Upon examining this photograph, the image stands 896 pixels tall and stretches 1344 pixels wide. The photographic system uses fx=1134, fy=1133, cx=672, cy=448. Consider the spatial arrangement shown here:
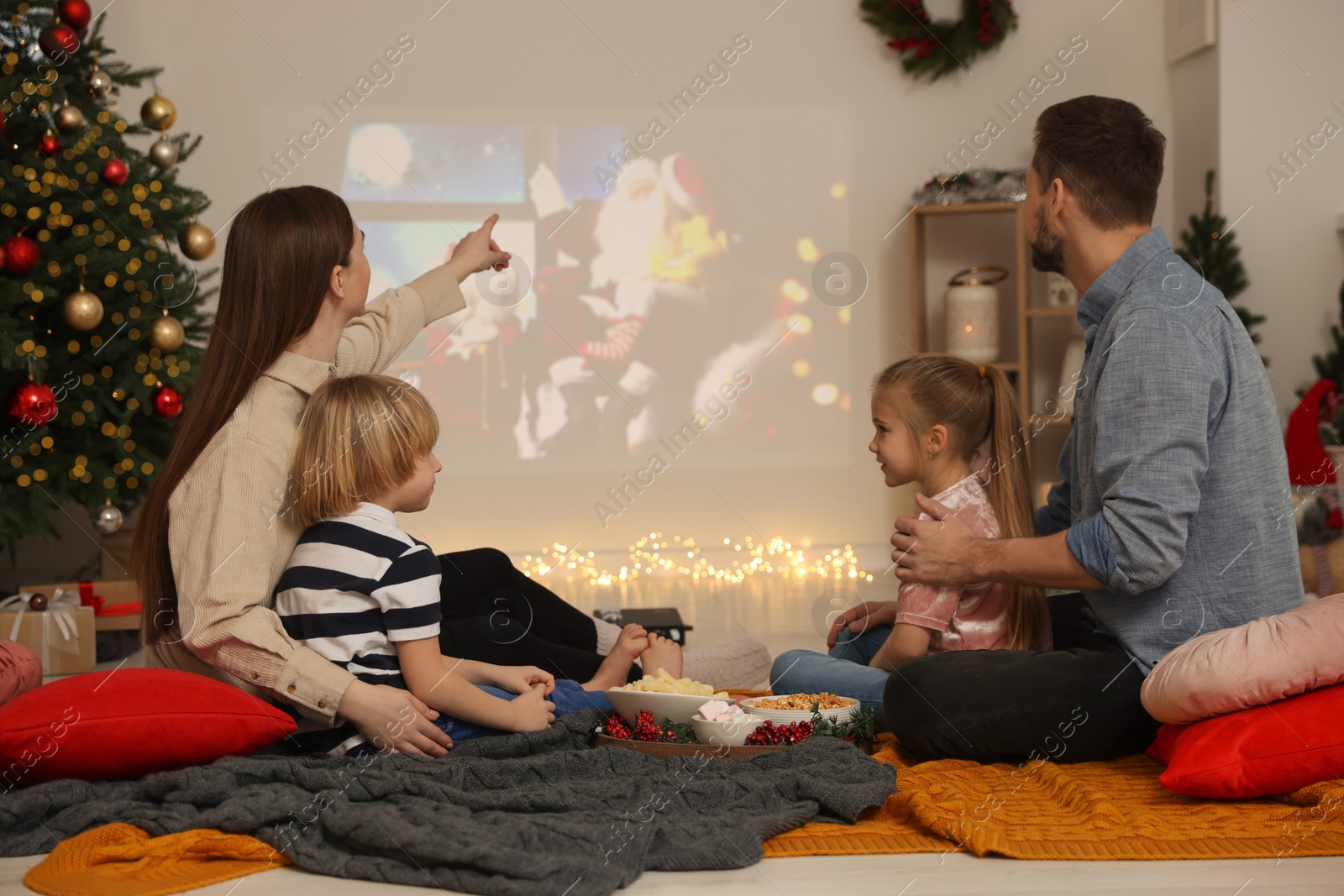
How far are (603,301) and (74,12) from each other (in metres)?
2.18

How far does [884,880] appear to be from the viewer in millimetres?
1258

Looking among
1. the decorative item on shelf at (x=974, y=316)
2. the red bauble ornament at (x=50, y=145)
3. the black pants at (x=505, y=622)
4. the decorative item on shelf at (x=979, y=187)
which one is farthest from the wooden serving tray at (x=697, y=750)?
the decorative item on shelf at (x=979, y=187)

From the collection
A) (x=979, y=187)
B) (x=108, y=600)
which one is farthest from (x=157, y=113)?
(x=979, y=187)

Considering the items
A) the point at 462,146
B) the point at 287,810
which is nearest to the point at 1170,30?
the point at 462,146

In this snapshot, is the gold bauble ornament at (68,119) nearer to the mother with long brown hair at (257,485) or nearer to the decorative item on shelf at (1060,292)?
the mother with long brown hair at (257,485)

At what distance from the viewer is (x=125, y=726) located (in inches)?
58.8

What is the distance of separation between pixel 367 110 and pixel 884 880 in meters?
4.09

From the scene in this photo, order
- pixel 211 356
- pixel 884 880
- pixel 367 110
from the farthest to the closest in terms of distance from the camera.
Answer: pixel 367 110 < pixel 211 356 < pixel 884 880

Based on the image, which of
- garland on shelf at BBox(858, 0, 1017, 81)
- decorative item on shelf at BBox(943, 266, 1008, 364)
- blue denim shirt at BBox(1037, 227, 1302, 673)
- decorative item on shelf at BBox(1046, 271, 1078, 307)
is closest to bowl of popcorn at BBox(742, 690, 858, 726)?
blue denim shirt at BBox(1037, 227, 1302, 673)

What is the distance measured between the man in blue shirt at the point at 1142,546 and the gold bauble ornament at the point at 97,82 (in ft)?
9.14

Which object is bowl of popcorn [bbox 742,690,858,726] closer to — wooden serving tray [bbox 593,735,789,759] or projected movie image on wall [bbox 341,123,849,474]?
wooden serving tray [bbox 593,735,789,759]

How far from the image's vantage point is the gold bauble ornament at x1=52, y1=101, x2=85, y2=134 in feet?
9.91

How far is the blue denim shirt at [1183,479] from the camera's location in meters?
1.56

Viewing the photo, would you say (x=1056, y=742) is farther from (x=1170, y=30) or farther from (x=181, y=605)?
(x=1170, y=30)
